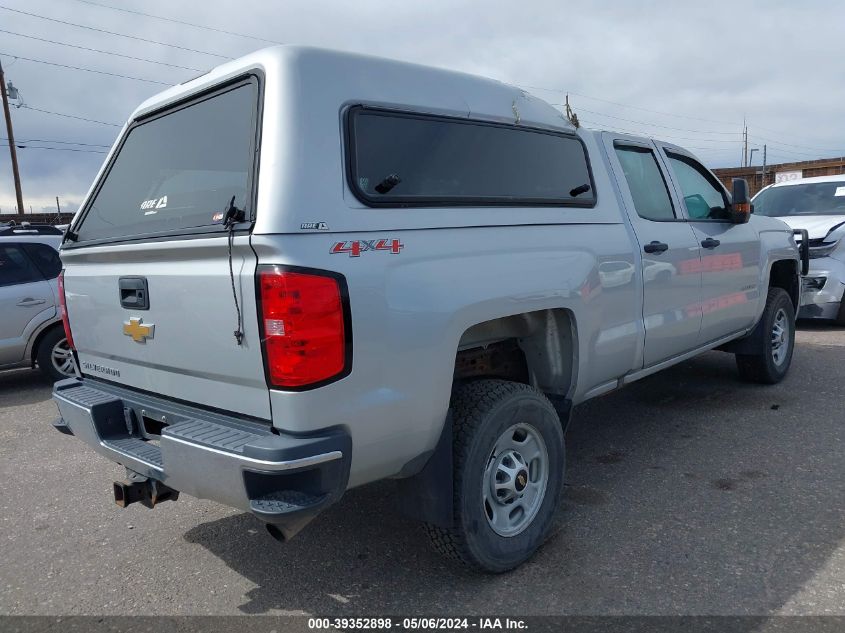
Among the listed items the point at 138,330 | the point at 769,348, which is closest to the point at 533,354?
the point at 138,330

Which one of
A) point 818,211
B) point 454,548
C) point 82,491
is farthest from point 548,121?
point 818,211

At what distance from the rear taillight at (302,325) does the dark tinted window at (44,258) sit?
Result: 19.7ft

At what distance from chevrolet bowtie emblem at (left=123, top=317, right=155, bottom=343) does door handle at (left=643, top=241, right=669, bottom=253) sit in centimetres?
266

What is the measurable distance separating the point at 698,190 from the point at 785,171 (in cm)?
1341

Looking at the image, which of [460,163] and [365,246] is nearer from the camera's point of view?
[365,246]

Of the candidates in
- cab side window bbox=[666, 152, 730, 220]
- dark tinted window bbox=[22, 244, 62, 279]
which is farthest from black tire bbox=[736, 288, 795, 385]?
dark tinted window bbox=[22, 244, 62, 279]

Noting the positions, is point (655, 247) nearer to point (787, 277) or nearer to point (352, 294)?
point (352, 294)

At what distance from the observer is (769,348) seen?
5.80 meters

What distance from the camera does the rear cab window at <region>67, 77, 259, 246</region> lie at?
2660 mm

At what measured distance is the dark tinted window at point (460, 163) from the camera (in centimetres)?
267

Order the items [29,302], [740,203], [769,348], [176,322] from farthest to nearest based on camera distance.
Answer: [29,302] → [769,348] → [740,203] → [176,322]

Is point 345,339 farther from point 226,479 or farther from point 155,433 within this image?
point 155,433

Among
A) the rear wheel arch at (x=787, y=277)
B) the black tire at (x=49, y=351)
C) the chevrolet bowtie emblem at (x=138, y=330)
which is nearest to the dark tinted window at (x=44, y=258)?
the black tire at (x=49, y=351)

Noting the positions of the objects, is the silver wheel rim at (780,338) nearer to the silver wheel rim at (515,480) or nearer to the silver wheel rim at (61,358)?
the silver wheel rim at (515,480)
